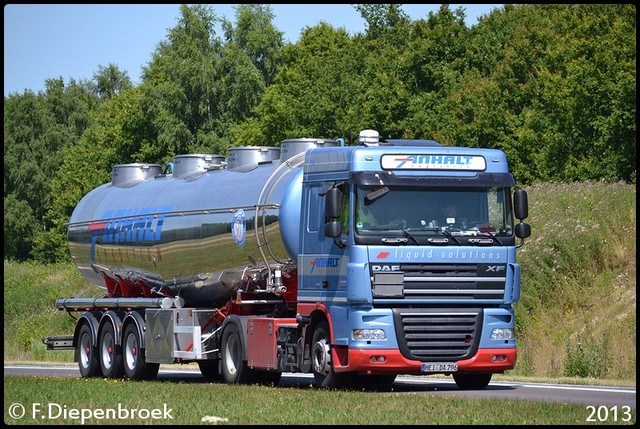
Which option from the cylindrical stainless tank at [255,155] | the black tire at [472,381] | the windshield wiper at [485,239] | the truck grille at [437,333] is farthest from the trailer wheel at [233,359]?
the windshield wiper at [485,239]

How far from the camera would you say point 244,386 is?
21906 mm

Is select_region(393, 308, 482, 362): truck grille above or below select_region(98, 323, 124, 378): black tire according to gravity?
above

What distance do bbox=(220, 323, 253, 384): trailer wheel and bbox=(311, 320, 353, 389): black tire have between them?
232 cm

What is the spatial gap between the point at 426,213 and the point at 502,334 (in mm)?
2231

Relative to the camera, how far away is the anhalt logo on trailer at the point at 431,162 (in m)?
20.2

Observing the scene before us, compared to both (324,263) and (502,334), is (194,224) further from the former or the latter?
(502,334)

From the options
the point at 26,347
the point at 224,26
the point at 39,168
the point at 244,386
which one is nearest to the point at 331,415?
the point at 244,386

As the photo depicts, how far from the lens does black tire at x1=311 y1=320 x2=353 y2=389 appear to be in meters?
20.7

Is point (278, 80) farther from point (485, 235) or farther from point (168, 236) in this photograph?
point (485, 235)

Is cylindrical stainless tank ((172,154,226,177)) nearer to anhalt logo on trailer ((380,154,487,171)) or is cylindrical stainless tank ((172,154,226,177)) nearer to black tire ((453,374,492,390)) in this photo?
anhalt logo on trailer ((380,154,487,171))

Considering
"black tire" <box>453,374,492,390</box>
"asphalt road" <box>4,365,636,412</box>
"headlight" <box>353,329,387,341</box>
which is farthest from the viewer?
"black tire" <box>453,374,492,390</box>

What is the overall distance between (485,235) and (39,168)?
9217 cm

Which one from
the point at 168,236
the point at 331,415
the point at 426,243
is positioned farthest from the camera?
the point at 168,236

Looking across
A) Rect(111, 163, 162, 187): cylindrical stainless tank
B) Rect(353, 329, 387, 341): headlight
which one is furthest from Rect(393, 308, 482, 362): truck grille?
Rect(111, 163, 162, 187): cylindrical stainless tank
